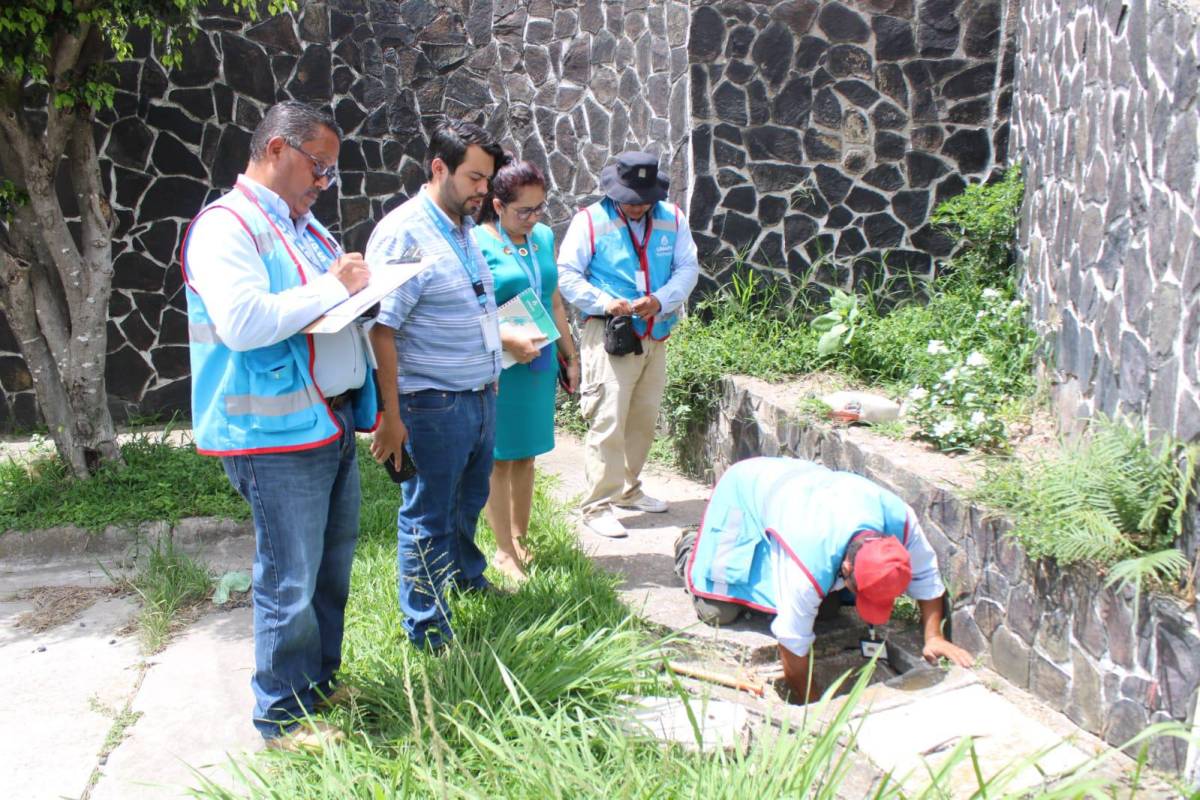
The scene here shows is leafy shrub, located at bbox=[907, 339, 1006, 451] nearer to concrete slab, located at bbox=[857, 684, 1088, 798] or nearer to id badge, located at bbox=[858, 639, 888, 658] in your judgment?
id badge, located at bbox=[858, 639, 888, 658]

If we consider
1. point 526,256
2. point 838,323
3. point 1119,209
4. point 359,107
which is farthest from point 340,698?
point 359,107

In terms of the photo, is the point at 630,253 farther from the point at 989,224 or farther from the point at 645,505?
the point at 989,224

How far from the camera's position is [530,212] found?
4.25 m

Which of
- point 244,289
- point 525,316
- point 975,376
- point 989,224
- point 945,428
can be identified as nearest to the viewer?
point 244,289

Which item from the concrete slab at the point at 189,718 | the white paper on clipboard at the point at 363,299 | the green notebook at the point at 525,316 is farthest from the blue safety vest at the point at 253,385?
the green notebook at the point at 525,316

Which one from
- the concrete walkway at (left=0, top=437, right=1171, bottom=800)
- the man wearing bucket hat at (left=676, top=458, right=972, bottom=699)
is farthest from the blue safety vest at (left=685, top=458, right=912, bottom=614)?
the concrete walkway at (left=0, top=437, right=1171, bottom=800)

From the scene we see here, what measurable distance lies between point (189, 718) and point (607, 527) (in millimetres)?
2255

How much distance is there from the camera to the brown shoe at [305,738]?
2.90 meters

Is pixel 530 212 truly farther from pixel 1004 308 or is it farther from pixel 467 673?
pixel 1004 308

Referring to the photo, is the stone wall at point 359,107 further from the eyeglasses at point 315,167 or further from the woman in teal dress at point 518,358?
the eyeglasses at point 315,167

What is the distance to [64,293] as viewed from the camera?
5.75 meters

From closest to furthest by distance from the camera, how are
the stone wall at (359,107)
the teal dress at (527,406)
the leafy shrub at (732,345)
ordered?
the teal dress at (527,406), the leafy shrub at (732,345), the stone wall at (359,107)

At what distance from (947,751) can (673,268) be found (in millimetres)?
2928

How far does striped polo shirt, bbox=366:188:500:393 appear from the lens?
340 centimetres
